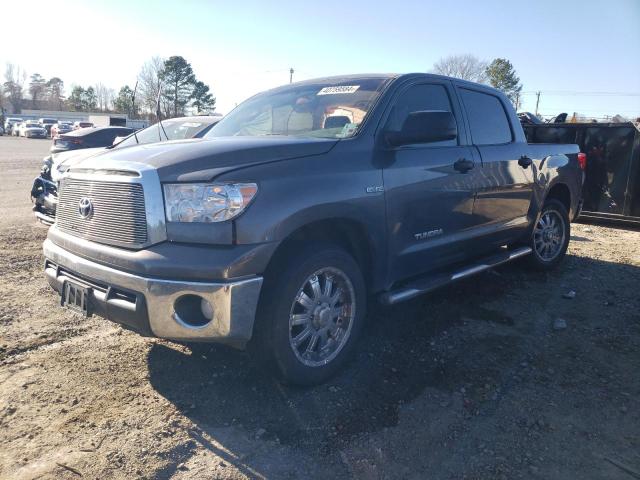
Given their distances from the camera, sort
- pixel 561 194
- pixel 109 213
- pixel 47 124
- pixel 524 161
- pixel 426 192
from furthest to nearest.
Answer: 1. pixel 47 124
2. pixel 561 194
3. pixel 524 161
4. pixel 426 192
5. pixel 109 213

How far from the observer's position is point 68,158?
7973 millimetres

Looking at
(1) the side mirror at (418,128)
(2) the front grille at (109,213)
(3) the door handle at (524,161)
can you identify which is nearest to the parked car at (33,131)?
(2) the front grille at (109,213)

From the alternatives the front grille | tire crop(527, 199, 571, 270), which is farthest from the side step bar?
the front grille

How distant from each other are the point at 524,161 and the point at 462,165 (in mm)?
1372

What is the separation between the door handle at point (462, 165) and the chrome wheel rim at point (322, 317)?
59.3 inches

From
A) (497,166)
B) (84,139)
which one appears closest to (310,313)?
(497,166)

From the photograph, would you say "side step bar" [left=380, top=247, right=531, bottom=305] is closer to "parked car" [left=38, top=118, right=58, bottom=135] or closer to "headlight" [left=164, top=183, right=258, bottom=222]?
"headlight" [left=164, top=183, right=258, bottom=222]

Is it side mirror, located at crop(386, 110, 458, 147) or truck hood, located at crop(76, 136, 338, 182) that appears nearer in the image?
truck hood, located at crop(76, 136, 338, 182)

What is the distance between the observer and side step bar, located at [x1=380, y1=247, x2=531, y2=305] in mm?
3613

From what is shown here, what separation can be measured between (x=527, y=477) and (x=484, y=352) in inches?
56.4

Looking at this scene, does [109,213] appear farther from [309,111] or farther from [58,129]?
[58,129]

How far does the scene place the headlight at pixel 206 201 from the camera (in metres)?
2.73

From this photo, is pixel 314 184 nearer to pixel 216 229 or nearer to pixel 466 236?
pixel 216 229

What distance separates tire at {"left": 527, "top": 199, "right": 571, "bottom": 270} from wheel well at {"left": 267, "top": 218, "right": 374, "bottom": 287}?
3012 mm
